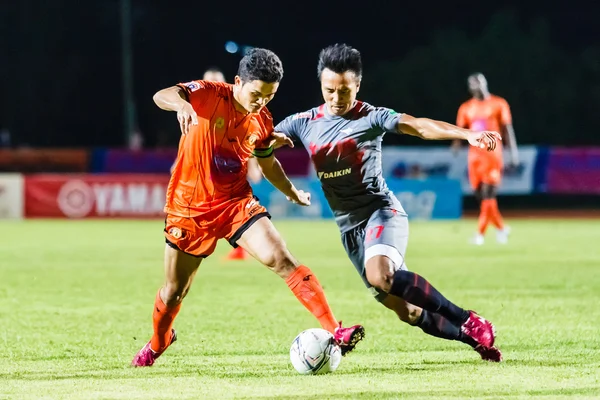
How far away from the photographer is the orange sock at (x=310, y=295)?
668 centimetres

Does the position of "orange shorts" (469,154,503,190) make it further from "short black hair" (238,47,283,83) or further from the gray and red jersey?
"short black hair" (238,47,283,83)

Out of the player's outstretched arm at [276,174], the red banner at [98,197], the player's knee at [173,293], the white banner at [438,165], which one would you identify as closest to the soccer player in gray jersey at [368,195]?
the player's outstretched arm at [276,174]

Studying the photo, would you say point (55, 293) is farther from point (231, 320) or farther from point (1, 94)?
point (1, 94)

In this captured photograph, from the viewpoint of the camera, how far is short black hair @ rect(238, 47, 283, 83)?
6570mm

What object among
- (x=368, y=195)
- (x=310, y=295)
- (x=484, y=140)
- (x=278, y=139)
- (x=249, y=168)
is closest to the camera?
(x=484, y=140)

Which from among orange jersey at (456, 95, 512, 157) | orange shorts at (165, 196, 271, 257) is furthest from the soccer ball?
orange jersey at (456, 95, 512, 157)

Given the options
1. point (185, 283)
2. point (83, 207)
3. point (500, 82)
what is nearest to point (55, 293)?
point (185, 283)

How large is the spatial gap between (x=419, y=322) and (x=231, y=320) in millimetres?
2545

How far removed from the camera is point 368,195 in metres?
6.88

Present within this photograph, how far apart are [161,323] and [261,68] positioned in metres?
1.69

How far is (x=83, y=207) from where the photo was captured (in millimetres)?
24859

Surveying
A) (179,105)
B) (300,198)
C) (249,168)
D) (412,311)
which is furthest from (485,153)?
(179,105)

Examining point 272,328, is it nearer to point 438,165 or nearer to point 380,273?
point 380,273

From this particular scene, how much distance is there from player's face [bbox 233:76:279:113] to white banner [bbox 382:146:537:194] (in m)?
20.0
